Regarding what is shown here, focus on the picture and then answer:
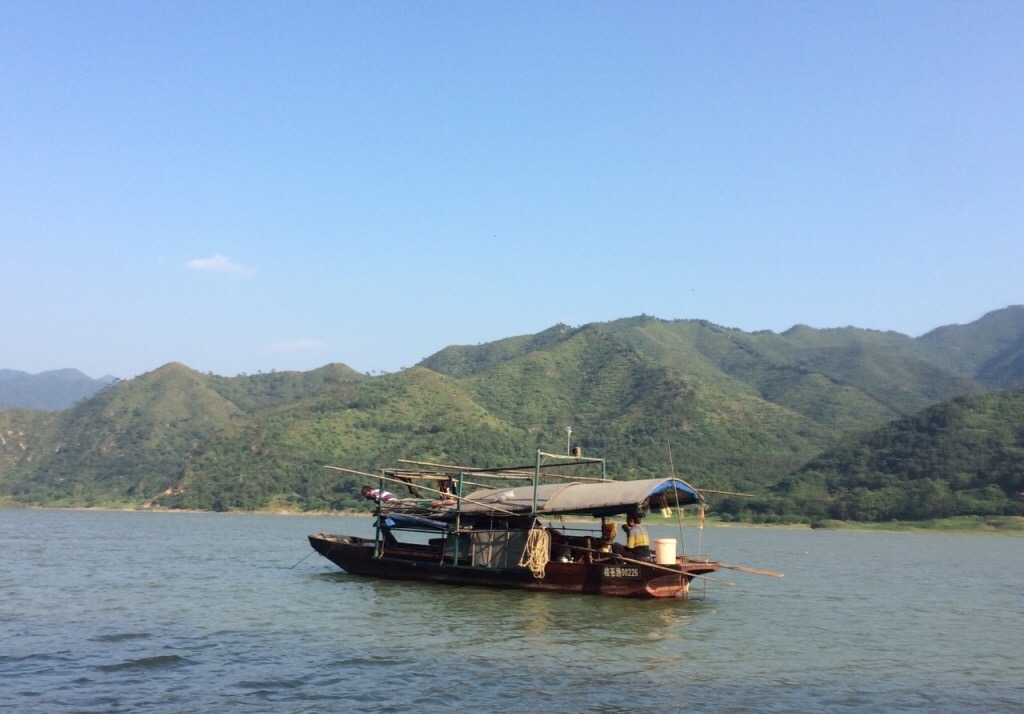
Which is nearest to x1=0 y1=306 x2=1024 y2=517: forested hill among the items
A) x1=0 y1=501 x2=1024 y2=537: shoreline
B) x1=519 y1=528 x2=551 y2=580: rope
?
x1=0 y1=501 x2=1024 y2=537: shoreline

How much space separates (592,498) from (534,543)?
2507mm

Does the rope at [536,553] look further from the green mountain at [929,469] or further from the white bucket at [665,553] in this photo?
the green mountain at [929,469]

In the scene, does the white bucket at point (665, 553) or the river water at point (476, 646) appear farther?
the white bucket at point (665, 553)

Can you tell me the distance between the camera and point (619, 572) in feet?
86.0

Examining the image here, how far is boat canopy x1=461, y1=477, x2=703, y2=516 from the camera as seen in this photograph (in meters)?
25.4

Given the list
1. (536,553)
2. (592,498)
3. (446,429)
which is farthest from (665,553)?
(446,429)

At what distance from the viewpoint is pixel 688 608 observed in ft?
84.4

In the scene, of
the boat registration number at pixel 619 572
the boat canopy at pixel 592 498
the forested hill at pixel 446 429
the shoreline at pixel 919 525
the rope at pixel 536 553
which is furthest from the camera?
the forested hill at pixel 446 429

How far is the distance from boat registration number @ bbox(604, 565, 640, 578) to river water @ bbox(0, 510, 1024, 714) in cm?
78

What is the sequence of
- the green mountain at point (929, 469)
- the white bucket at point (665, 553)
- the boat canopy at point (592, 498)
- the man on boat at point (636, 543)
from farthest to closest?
the green mountain at point (929, 469)
the man on boat at point (636, 543)
the white bucket at point (665, 553)
the boat canopy at point (592, 498)

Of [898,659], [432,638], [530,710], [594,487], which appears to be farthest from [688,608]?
[530,710]

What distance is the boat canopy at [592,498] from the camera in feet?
83.3

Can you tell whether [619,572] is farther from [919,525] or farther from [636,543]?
[919,525]

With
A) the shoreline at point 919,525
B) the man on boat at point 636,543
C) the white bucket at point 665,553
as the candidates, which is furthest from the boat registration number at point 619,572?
the shoreline at point 919,525
